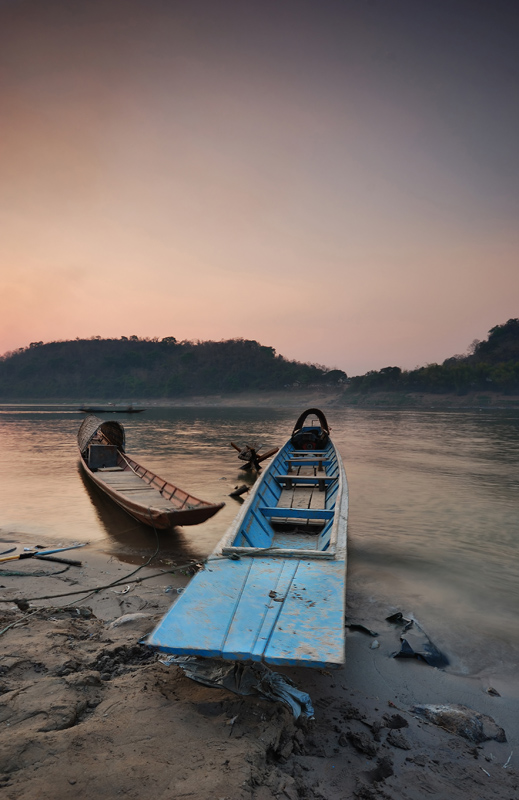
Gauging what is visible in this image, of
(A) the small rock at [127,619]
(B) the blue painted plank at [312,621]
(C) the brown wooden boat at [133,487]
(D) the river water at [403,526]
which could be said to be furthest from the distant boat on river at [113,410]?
(B) the blue painted plank at [312,621]

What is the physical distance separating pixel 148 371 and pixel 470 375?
252 feet

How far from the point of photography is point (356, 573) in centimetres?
701

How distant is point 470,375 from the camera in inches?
3140

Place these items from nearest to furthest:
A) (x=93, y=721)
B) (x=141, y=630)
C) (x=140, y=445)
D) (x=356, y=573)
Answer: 1. (x=93, y=721)
2. (x=141, y=630)
3. (x=356, y=573)
4. (x=140, y=445)

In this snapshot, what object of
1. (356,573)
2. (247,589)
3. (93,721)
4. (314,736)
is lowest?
(356,573)

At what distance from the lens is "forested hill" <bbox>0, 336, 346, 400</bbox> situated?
102875mm

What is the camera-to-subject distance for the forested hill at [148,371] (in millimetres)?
102875

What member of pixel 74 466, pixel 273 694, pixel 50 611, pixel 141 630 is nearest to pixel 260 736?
pixel 273 694

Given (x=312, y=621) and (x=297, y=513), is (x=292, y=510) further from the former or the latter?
(x=312, y=621)

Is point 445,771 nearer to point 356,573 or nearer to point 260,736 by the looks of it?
point 260,736

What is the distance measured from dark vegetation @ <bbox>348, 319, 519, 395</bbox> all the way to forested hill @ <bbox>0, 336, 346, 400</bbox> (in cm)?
1138

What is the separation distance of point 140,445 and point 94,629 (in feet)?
70.0

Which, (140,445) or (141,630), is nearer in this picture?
(141,630)

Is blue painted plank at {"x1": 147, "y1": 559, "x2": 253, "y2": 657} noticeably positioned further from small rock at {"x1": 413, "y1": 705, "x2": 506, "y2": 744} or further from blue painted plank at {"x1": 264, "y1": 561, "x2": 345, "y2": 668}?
small rock at {"x1": 413, "y1": 705, "x2": 506, "y2": 744}
